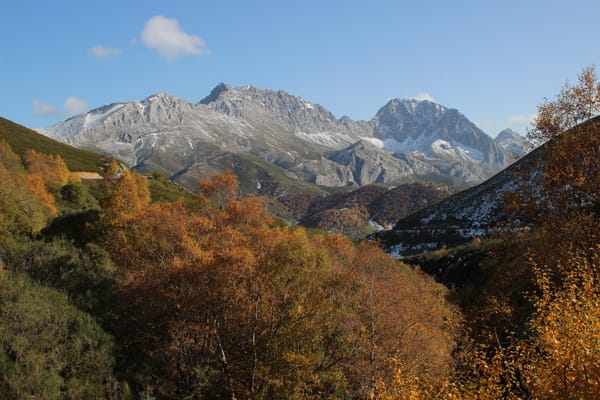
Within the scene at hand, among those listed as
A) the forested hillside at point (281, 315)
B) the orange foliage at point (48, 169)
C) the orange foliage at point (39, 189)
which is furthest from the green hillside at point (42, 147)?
the forested hillside at point (281, 315)

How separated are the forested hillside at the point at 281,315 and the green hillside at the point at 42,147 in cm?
12499

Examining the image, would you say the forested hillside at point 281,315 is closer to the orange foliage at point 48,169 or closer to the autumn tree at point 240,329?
the autumn tree at point 240,329

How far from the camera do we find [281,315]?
1264 inches

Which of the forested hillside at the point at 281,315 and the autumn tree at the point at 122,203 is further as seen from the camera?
the autumn tree at the point at 122,203

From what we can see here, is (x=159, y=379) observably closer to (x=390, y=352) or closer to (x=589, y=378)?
(x=390, y=352)

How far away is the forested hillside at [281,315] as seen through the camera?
675 inches

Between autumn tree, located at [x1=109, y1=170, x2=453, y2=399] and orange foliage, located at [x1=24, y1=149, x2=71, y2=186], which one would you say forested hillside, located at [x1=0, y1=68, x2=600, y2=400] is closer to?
autumn tree, located at [x1=109, y1=170, x2=453, y2=399]

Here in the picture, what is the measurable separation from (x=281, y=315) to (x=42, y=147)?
7111 inches

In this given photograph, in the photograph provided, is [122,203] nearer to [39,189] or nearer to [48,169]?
[39,189]

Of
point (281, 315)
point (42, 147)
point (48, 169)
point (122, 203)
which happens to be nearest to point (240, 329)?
point (281, 315)

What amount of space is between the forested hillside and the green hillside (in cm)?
12499

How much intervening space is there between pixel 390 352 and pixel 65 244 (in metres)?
39.3

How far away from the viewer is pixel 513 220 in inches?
1005

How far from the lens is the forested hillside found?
17156 millimetres
